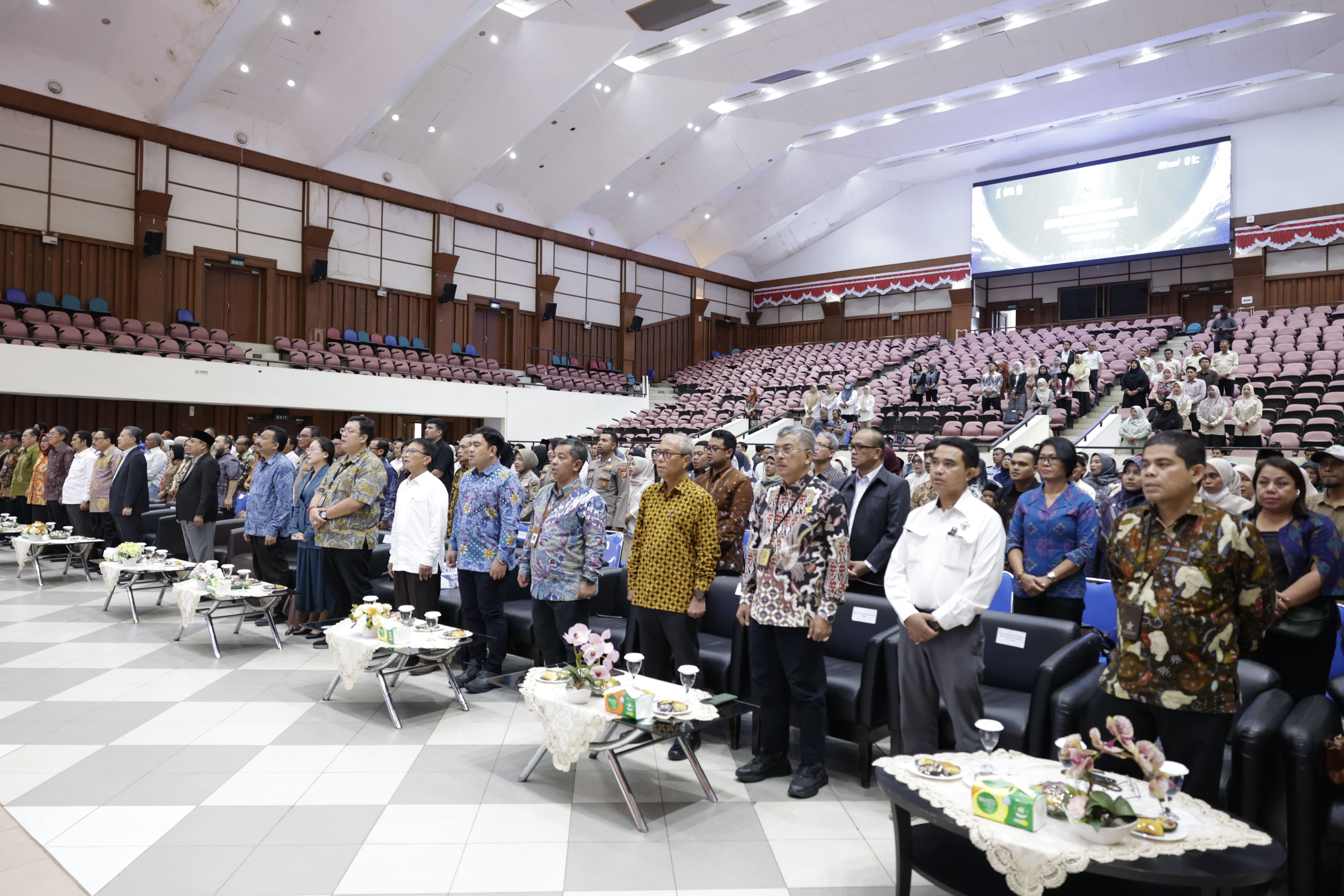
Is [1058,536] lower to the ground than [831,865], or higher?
higher

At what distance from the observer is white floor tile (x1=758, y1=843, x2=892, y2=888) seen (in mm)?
2346

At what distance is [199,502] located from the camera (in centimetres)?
633

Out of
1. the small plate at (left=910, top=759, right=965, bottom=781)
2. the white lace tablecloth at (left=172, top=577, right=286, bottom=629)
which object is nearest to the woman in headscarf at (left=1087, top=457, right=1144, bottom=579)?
the small plate at (left=910, top=759, right=965, bottom=781)

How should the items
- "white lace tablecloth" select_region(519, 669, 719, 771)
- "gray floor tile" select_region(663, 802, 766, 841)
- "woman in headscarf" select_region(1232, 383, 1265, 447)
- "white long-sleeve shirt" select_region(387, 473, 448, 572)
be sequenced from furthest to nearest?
"woman in headscarf" select_region(1232, 383, 1265, 447) < "white long-sleeve shirt" select_region(387, 473, 448, 572) < "white lace tablecloth" select_region(519, 669, 719, 771) < "gray floor tile" select_region(663, 802, 766, 841)

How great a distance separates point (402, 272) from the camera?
632 inches

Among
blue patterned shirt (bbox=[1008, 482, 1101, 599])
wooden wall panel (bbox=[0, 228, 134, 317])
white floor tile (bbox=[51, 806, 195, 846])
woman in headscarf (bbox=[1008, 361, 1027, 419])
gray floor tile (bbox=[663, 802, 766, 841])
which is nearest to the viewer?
white floor tile (bbox=[51, 806, 195, 846])

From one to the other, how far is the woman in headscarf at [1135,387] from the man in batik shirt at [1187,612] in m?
8.77

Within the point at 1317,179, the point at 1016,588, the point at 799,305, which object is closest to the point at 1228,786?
the point at 1016,588

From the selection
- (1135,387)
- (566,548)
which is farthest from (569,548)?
(1135,387)

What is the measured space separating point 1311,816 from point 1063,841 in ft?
2.71

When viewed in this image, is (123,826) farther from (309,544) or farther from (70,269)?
(70,269)

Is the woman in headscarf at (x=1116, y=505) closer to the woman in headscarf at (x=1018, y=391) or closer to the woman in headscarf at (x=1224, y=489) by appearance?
the woman in headscarf at (x=1224, y=489)

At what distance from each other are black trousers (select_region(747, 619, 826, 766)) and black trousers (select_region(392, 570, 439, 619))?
2.17 metres

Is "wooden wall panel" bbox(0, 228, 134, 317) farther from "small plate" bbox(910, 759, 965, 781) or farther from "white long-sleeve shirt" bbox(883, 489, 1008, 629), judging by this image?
"small plate" bbox(910, 759, 965, 781)
